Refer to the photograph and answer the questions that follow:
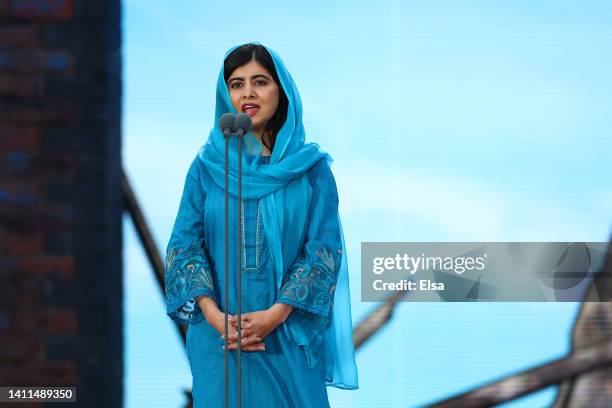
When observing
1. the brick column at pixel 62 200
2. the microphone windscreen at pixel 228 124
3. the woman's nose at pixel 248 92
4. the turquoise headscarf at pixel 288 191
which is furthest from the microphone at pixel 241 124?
the brick column at pixel 62 200

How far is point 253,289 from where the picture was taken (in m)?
3.64

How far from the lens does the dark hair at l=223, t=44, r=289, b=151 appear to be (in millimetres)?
3830

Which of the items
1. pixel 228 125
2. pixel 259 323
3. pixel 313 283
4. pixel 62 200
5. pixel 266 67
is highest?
pixel 266 67

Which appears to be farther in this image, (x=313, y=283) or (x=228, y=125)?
(x=313, y=283)

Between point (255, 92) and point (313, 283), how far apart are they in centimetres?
65

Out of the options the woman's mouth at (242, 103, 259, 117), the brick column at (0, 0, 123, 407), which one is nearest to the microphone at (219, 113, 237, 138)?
the woman's mouth at (242, 103, 259, 117)

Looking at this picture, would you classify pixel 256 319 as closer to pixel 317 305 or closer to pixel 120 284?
pixel 317 305

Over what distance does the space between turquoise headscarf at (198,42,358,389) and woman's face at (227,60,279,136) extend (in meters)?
0.03

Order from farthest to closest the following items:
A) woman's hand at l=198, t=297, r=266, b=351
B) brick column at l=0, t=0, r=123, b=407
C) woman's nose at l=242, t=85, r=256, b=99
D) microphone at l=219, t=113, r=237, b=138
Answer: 1. brick column at l=0, t=0, r=123, b=407
2. woman's nose at l=242, t=85, r=256, b=99
3. woman's hand at l=198, t=297, r=266, b=351
4. microphone at l=219, t=113, r=237, b=138

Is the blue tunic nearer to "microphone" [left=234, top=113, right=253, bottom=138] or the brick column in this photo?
"microphone" [left=234, top=113, right=253, bottom=138]

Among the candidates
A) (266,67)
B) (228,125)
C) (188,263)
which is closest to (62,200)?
(188,263)

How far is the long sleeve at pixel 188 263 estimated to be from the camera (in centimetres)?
360

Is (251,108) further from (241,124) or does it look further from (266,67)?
(241,124)

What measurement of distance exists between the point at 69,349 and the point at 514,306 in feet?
5.11
